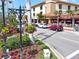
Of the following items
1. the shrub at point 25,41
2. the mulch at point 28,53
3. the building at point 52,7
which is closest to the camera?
the mulch at point 28,53

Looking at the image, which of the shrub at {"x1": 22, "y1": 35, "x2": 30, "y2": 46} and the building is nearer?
the shrub at {"x1": 22, "y1": 35, "x2": 30, "y2": 46}

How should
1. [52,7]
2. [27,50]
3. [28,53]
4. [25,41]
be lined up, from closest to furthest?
[28,53] → [27,50] → [25,41] → [52,7]

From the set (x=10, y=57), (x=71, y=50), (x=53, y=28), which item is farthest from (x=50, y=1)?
(x=10, y=57)

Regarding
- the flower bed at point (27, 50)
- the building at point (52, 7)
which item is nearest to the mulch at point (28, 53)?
the flower bed at point (27, 50)

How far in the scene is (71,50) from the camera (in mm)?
22438

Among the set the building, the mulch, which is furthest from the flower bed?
the building

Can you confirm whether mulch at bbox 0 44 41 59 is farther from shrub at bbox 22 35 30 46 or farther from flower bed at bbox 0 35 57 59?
shrub at bbox 22 35 30 46

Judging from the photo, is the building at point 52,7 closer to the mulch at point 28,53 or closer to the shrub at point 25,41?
the shrub at point 25,41

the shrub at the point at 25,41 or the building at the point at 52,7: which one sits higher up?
the building at the point at 52,7

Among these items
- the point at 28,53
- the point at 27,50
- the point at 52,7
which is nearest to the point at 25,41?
the point at 27,50

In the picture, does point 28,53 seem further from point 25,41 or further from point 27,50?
point 25,41

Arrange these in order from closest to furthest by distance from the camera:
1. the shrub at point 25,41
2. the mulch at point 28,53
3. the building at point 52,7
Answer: the mulch at point 28,53 < the shrub at point 25,41 < the building at point 52,7

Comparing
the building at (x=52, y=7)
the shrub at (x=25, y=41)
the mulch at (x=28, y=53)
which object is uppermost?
the building at (x=52, y=7)

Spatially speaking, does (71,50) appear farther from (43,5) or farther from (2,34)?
(43,5)
